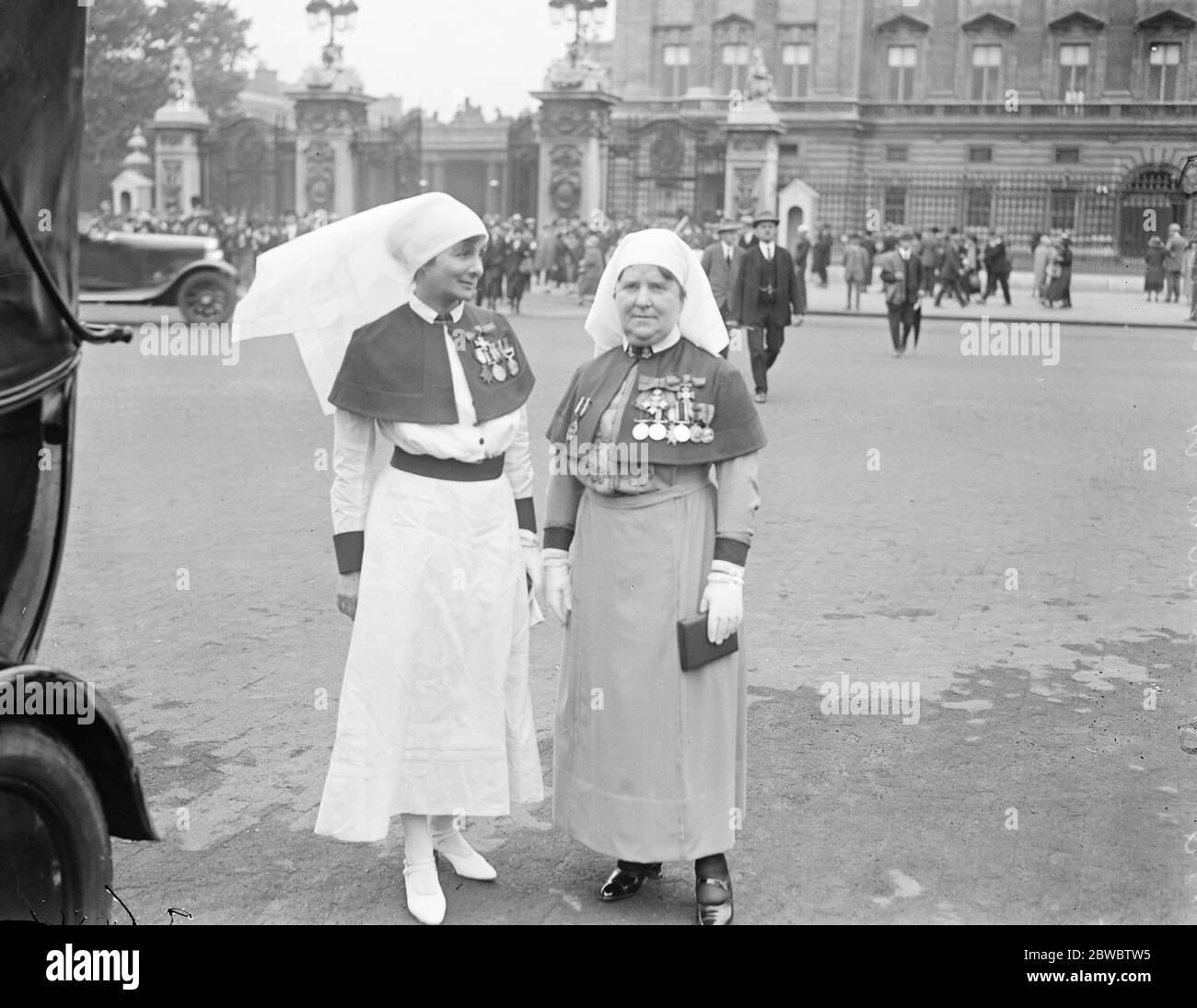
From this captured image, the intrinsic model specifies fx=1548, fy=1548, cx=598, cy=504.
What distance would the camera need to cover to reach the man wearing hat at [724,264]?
49.3 ft

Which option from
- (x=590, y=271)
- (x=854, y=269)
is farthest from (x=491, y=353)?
(x=854, y=269)

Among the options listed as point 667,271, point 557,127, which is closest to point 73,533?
point 667,271

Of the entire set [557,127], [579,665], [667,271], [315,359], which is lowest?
[579,665]

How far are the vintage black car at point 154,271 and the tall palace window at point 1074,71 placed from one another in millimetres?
36890

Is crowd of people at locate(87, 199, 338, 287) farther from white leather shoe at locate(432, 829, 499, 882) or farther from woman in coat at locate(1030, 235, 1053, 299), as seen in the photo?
white leather shoe at locate(432, 829, 499, 882)

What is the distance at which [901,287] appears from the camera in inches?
738

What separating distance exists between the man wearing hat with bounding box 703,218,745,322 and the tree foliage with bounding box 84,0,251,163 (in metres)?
36.2

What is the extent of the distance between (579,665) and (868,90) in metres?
51.0

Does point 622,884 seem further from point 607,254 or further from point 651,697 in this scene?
point 607,254

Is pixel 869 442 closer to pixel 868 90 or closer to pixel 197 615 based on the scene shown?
pixel 197 615

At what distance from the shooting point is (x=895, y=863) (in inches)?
164

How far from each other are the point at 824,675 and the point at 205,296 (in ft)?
53.4

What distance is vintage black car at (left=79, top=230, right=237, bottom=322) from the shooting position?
66.4ft
